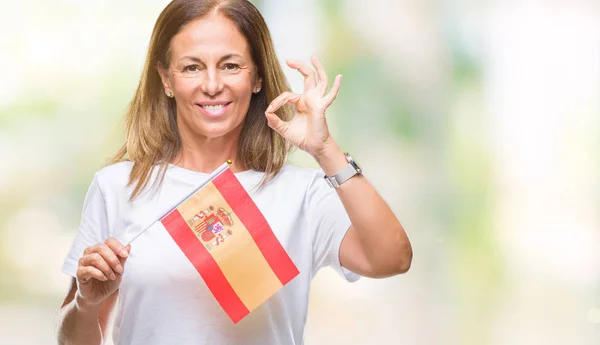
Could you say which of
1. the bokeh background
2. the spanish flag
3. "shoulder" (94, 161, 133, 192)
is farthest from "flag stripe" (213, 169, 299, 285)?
the bokeh background

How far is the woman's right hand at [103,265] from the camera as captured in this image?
5.36ft

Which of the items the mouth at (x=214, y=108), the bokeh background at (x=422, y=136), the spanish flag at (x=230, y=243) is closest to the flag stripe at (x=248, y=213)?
the spanish flag at (x=230, y=243)

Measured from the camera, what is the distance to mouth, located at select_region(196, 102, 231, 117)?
1.76 metres

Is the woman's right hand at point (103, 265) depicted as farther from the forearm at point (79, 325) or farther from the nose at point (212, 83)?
the nose at point (212, 83)

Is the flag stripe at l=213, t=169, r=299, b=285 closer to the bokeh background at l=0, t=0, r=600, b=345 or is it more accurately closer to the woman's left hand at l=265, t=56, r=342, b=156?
the woman's left hand at l=265, t=56, r=342, b=156

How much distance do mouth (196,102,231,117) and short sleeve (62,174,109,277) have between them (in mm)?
249

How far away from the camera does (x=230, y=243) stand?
175cm

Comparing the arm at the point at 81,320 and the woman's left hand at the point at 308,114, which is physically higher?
the woman's left hand at the point at 308,114

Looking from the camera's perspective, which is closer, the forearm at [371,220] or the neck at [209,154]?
the forearm at [371,220]

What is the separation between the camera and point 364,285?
3.71 metres

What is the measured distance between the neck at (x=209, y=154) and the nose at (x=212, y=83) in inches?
4.8

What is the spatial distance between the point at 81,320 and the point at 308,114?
528 mm

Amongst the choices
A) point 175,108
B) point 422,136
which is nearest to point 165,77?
point 175,108

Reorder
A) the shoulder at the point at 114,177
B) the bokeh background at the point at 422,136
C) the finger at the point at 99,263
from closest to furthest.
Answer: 1. the finger at the point at 99,263
2. the shoulder at the point at 114,177
3. the bokeh background at the point at 422,136
